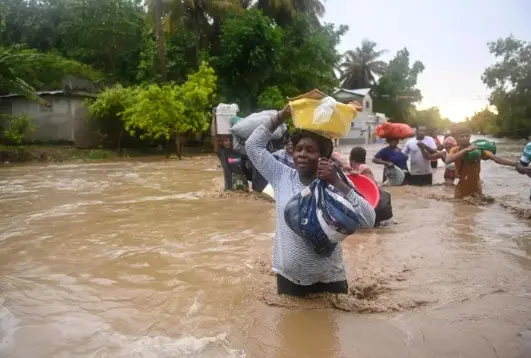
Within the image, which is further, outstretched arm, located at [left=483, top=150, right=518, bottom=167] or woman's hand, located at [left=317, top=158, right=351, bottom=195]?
outstretched arm, located at [left=483, top=150, right=518, bottom=167]

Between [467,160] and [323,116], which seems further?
[467,160]

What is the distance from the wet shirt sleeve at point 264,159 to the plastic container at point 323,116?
1.20 ft

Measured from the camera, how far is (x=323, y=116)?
9.03 ft

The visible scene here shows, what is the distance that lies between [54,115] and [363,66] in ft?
138

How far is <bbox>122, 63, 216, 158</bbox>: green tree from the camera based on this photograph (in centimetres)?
1850

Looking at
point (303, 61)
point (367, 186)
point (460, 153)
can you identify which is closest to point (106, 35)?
point (303, 61)

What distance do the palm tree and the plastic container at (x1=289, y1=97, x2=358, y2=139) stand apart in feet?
181

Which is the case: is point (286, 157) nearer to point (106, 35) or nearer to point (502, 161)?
point (502, 161)

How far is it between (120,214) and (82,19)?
2519 centimetres

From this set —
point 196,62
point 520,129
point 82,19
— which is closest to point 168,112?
point 196,62

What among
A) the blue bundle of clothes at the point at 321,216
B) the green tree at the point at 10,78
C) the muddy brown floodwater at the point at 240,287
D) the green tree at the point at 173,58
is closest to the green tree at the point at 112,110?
the green tree at the point at 10,78

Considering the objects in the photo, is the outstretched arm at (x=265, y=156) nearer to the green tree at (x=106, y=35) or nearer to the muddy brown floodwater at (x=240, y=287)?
the muddy brown floodwater at (x=240, y=287)

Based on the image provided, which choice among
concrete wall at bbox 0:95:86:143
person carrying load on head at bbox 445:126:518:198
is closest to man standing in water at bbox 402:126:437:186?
person carrying load on head at bbox 445:126:518:198

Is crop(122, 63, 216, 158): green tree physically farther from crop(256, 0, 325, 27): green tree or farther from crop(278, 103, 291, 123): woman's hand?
crop(278, 103, 291, 123): woman's hand
